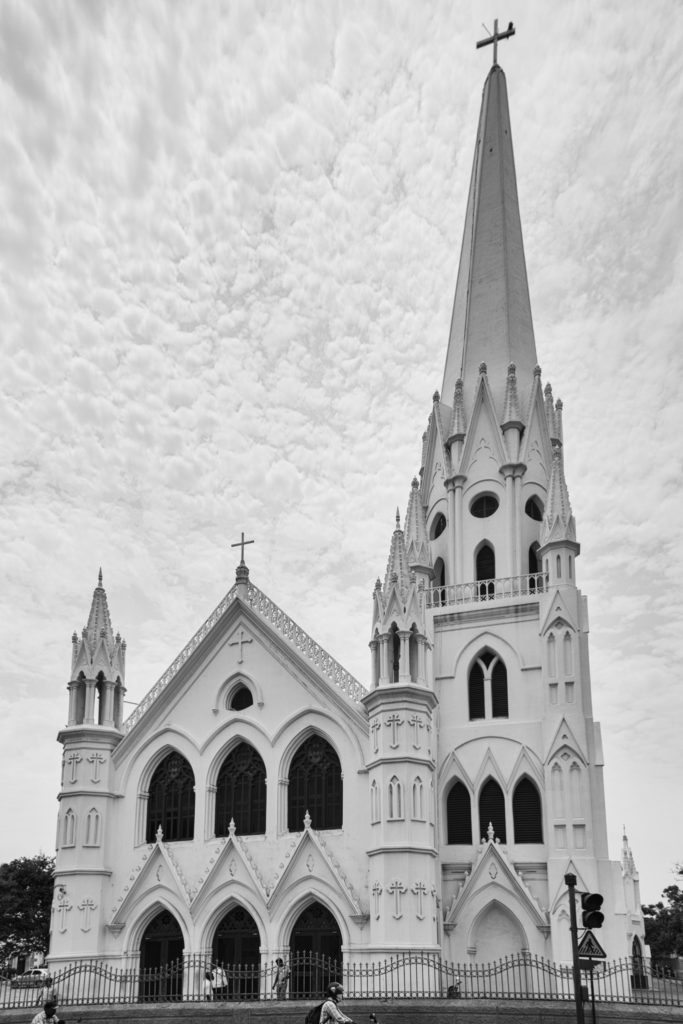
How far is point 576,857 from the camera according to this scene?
30906mm

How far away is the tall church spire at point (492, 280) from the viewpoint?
134 ft

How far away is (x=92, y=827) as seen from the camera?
1348 inches

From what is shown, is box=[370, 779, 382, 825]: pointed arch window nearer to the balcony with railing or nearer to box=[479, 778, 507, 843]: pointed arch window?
box=[479, 778, 507, 843]: pointed arch window

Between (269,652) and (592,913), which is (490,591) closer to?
(269,652)

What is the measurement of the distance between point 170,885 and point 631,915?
53.7ft

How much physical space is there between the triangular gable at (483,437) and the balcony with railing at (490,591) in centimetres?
407

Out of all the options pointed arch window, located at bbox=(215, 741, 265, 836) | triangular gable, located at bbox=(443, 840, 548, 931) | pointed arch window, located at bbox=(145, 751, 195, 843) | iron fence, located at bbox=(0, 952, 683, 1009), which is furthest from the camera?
pointed arch window, located at bbox=(145, 751, 195, 843)

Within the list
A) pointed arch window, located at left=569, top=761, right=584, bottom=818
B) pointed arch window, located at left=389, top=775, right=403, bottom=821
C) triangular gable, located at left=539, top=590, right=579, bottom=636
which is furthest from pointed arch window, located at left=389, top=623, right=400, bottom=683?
pointed arch window, located at left=569, top=761, right=584, bottom=818

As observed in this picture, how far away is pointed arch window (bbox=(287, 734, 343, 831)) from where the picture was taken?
32438mm

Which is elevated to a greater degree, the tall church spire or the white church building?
the tall church spire

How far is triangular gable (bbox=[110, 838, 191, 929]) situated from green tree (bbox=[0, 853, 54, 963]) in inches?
1085

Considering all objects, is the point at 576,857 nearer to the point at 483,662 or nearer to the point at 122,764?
the point at 483,662

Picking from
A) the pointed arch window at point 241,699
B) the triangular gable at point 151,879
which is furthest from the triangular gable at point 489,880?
the pointed arch window at point 241,699

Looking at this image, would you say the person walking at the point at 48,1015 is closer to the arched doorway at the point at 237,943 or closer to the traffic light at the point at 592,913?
the traffic light at the point at 592,913
